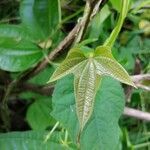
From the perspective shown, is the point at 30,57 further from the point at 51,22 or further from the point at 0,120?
the point at 0,120

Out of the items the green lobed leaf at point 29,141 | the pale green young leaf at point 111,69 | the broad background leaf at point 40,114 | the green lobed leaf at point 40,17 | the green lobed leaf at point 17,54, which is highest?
the green lobed leaf at point 40,17

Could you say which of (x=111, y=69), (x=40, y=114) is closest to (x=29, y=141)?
(x=40, y=114)

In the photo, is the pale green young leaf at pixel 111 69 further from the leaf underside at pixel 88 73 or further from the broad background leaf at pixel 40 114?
the broad background leaf at pixel 40 114

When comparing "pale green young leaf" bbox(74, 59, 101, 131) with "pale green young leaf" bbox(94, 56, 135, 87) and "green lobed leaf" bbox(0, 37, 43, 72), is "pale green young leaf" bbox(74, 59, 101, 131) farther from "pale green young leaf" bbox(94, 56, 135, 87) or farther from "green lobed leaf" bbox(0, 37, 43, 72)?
"green lobed leaf" bbox(0, 37, 43, 72)

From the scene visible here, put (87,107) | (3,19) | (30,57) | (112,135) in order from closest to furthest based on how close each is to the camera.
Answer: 1. (87,107)
2. (112,135)
3. (30,57)
4. (3,19)

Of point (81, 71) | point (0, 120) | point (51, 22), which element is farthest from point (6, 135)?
point (81, 71)

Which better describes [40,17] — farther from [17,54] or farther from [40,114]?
[40,114]

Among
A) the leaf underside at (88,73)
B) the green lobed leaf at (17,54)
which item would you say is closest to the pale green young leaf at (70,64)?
the leaf underside at (88,73)
